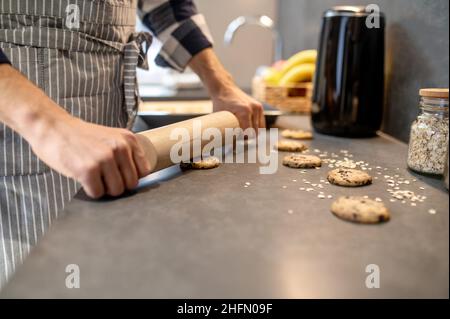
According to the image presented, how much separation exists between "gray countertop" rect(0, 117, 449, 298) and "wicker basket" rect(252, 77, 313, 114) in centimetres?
97

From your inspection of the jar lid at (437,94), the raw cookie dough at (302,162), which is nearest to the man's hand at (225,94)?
the raw cookie dough at (302,162)

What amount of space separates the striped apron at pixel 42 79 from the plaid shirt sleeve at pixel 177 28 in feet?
1.00

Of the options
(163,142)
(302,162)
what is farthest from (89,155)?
(302,162)

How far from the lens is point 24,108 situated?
627mm

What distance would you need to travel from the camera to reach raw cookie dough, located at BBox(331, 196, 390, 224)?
571mm

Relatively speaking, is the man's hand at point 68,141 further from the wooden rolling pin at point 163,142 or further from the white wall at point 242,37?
the white wall at point 242,37

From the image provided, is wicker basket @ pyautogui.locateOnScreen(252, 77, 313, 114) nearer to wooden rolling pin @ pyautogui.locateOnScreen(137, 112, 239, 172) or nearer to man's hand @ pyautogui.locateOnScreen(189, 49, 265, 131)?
man's hand @ pyautogui.locateOnScreen(189, 49, 265, 131)

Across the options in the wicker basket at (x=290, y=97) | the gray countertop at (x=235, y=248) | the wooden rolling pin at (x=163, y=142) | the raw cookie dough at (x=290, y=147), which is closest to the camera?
the gray countertop at (x=235, y=248)

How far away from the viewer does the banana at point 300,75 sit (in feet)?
5.49

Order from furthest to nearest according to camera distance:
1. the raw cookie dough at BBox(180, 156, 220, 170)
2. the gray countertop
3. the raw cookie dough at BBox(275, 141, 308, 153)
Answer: the raw cookie dough at BBox(275, 141, 308, 153), the raw cookie dough at BBox(180, 156, 220, 170), the gray countertop

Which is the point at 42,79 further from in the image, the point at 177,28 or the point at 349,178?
the point at 349,178

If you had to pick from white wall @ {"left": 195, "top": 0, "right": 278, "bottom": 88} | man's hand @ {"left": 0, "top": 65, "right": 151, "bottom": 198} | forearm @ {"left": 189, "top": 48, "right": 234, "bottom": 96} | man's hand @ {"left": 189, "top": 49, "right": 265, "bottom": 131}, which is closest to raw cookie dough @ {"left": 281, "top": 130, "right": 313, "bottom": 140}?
man's hand @ {"left": 189, "top": 49, "right": 265, "bottom": 131}

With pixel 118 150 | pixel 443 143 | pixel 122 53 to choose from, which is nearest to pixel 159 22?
pixel 122 53
